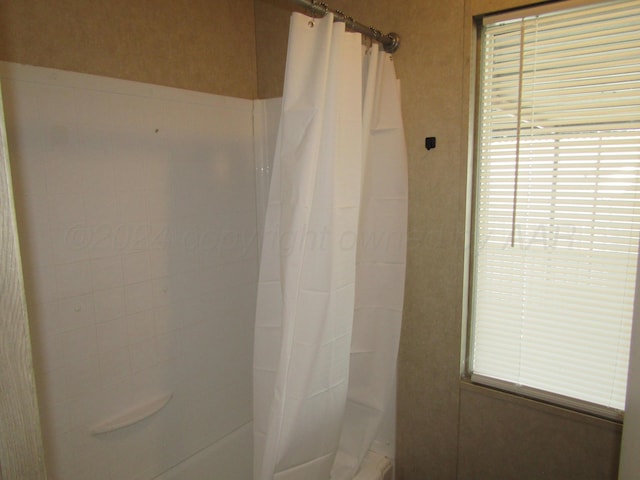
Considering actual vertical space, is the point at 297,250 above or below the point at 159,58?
below

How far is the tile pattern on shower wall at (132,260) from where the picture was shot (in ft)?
4.19

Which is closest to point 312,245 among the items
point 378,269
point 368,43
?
point 378,269

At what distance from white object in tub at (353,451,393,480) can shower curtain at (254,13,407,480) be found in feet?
1.22

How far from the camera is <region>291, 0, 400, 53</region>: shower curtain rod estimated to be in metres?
1.14

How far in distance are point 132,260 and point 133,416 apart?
2.04 ft

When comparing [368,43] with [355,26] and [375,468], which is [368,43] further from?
[375,468]

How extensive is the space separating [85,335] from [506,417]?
158cm

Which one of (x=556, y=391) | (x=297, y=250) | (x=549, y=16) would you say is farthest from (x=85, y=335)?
(x=549, y=16)

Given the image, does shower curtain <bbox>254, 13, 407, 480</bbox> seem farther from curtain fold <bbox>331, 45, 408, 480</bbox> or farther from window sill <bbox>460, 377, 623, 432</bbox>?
window sill <bbox>460, 377, 623, 432</bbox>

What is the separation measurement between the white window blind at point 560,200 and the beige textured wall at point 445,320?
0.30 feet

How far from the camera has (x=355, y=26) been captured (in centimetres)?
131

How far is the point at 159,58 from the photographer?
60.3 inches

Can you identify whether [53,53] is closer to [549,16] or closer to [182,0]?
[182,0]

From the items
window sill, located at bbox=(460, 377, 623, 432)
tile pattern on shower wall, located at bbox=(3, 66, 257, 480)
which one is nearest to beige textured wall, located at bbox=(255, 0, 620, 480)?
window sill, located at bbox=(460, 377, 623, 432)
